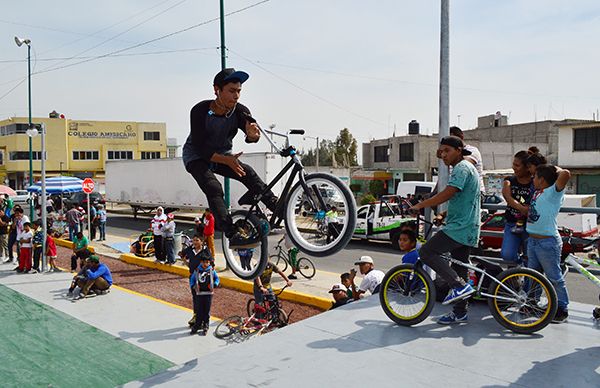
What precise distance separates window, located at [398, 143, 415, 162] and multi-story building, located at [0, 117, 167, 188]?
2859cm

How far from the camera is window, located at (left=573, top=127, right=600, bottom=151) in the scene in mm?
28062

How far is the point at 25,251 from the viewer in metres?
16.4

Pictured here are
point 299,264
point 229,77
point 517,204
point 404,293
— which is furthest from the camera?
point 299,264

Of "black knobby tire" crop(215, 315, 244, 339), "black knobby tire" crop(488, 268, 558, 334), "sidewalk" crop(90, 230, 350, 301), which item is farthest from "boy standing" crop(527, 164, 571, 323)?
"sidewalk" crop(90, 230, 350, 301)

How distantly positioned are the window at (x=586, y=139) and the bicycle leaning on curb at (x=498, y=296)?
87.0ft

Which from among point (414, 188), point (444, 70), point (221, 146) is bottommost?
point (414, 188)

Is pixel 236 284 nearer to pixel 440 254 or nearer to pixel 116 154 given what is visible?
pixel 440 254

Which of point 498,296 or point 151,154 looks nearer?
point 498,296

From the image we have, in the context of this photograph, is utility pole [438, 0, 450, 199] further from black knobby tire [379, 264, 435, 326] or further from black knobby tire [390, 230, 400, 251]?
black knobby tire [390, 230, 400, 251]

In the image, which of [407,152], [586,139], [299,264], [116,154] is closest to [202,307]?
[299,264]

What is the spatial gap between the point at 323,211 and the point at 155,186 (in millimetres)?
25782

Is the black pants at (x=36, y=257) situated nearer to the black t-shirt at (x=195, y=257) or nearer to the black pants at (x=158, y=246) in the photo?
the black pants at (x=158, y=246)

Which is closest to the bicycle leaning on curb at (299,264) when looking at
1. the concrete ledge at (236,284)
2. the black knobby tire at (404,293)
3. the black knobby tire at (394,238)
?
the concrete ledge at (236,284)

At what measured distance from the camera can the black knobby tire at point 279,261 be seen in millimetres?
14913
